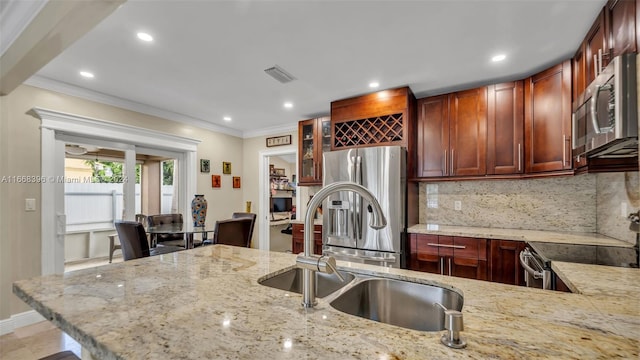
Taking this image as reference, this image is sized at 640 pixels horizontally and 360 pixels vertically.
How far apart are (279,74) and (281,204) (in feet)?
13.7

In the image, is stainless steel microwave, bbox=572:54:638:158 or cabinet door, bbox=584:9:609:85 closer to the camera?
stainless steel microwave, bbox=572:54:638:158

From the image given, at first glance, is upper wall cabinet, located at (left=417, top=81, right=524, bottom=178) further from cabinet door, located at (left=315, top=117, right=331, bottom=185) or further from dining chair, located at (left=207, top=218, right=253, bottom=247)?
dining chair, located at (left=207, top=218, right=253, bottom=247)

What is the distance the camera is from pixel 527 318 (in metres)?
0.77

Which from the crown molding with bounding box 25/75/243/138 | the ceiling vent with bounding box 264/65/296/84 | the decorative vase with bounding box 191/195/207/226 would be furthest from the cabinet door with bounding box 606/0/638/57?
the crown molding with bounding box 25/75/243/138

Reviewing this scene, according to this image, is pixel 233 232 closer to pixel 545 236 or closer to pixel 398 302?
pixel 398 302

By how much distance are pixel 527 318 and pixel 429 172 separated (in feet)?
8.03

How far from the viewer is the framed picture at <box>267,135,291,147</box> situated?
4547 millimetres

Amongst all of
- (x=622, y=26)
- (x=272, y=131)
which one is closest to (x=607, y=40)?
(x=622, y=26)

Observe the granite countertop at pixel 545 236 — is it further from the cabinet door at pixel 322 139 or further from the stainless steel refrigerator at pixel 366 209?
the cabinet door at pixel 322 139

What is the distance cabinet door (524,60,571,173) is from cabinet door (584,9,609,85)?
1.21 feet

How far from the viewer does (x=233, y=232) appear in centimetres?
284

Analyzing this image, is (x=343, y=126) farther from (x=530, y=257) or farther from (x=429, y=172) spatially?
(x=530, y=257)

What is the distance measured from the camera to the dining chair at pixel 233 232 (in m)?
2.68

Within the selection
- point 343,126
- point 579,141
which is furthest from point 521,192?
point 343,126
